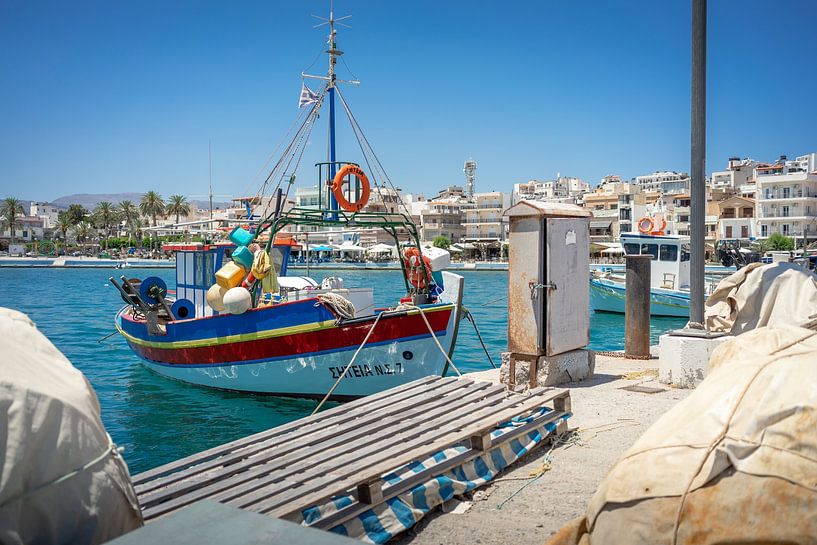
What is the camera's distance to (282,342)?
42.9 feet

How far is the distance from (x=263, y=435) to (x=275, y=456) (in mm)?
591

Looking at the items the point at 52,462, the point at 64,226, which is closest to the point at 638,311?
the point at 52,462

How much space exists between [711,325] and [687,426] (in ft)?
20.9

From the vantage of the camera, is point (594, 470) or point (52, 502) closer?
point (52, 502)

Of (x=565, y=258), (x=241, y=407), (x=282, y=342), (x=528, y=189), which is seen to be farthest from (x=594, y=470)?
(x=528, y=189)

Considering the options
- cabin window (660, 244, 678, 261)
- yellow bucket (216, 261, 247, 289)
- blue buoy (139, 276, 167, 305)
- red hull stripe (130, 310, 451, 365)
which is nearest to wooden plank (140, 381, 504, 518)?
red hull stripe (130, 310, 451, 365)

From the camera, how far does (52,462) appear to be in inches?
104

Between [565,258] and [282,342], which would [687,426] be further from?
[282,342]

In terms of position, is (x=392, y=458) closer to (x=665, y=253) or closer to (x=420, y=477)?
(x=420, y=477)

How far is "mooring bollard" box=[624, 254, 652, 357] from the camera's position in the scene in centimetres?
1177

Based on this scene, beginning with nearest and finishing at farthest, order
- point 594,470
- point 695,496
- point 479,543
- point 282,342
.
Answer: point 695,496
point 479,543
point 594,470
point 282,342

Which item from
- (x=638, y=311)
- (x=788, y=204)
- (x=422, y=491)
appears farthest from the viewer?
(x=788, y=204)

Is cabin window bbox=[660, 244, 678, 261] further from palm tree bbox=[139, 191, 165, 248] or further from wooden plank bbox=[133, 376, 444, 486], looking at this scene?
palm tree bbox=[139, 191, 165, 248]

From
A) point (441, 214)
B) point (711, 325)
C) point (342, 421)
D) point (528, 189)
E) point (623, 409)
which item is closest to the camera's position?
point (342, 421)
